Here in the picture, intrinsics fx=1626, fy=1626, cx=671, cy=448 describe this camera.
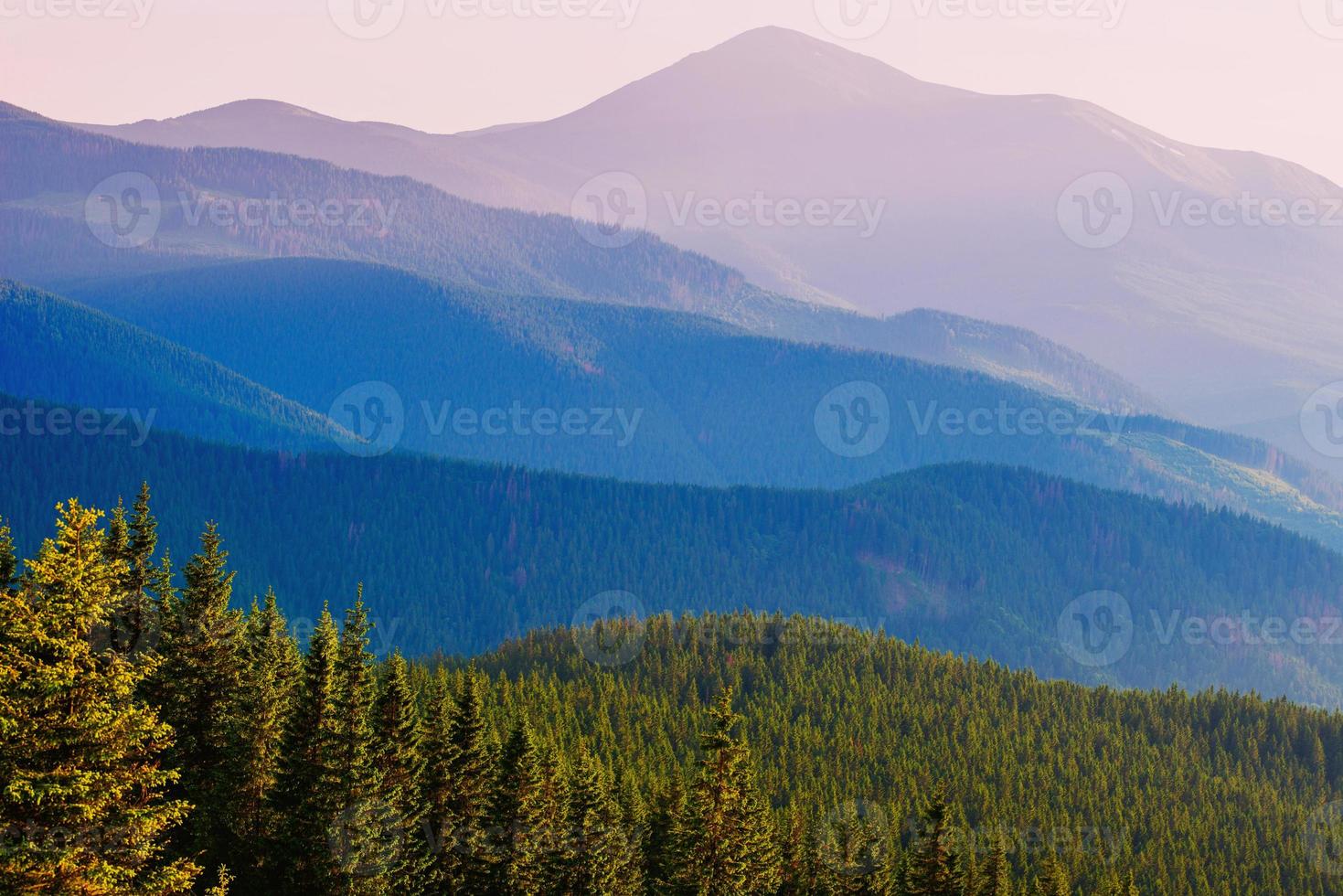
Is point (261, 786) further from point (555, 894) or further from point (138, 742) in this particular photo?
point (138, 742)

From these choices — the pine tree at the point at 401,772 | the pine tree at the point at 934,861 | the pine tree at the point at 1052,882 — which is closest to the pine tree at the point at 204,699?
the pine tree at the point at 401,772

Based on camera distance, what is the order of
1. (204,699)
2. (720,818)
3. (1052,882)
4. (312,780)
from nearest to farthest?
(312,780) → (204,699) → (720,818) → (1052,882)

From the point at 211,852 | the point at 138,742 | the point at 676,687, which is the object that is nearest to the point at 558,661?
the point at 676,687

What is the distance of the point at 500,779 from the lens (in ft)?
226

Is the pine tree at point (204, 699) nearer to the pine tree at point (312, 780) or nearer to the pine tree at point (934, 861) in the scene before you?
the pine tree at point (312, 780)

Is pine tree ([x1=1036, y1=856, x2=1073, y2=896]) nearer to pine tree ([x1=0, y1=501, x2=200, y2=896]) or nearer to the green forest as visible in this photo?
the green forest

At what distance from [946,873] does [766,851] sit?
8894 millimetres

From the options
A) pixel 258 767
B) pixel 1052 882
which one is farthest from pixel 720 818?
pixel 1052 882

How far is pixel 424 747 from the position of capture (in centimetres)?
6900

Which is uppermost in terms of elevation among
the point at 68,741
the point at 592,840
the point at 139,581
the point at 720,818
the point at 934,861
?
the point at 139,581

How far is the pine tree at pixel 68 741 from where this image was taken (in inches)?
1437

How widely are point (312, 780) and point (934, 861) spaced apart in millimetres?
27740

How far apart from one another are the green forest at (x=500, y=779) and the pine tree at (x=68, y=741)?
65 mm

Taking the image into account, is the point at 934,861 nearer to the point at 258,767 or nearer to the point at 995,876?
the point at 995,876
